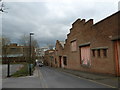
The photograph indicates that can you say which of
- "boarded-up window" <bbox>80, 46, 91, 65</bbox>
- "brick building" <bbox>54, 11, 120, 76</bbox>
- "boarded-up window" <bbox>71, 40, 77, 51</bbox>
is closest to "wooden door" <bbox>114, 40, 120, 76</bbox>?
"brick building" <bbox>54, 11, 120, 76</bbox>

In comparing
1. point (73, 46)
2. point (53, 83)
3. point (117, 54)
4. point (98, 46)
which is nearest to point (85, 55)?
point (98, 46)

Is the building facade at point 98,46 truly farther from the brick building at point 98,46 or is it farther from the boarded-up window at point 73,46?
the boarded-up window at point 73,46

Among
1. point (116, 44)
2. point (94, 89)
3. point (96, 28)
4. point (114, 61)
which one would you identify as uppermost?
point (96, 28)

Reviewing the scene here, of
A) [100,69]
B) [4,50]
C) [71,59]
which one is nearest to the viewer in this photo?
[100,69]

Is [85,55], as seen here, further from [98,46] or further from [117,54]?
[117,54]

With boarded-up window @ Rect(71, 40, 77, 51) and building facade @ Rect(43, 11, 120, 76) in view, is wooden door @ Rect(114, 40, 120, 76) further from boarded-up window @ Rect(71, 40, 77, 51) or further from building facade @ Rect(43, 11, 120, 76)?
boarded-up window @ Rect(71, 40, 77, 51)

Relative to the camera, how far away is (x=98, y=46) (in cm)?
1905

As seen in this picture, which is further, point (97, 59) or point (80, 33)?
point (80, 33)

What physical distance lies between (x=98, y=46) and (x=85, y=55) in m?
5.21

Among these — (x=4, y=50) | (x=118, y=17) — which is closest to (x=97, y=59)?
(x=118, y=17)

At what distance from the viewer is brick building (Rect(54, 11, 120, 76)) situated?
15789 mm

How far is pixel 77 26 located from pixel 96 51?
359 inches

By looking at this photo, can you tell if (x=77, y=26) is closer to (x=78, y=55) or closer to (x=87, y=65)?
(x=78, y=55)

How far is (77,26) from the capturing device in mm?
27828
